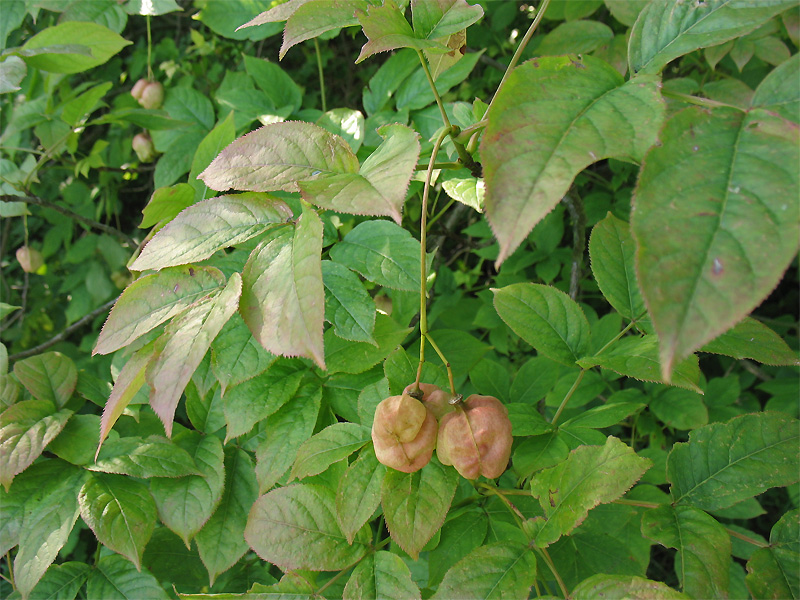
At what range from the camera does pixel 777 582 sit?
0.78 m

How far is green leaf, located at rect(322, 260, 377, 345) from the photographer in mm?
865

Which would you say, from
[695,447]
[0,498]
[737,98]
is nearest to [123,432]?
[0,498]

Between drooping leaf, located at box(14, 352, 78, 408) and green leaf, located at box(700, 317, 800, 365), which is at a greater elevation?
green leaf, located at box(700, 317, 800, 365)

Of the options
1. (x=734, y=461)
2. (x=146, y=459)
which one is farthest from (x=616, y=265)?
(x=146, y=459)

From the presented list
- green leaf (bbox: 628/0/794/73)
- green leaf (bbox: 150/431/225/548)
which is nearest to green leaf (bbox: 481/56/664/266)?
green leaf (bbox: 628/0/794/73)

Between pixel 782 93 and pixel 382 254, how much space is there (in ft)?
1.98

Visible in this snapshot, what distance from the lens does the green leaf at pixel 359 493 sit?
2.70ft

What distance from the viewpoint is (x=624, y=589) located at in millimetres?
694

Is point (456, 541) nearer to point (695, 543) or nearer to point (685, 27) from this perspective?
point (695, 543)

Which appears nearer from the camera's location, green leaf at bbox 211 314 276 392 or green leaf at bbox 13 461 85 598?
green leaf at bbox 211 314 276 392

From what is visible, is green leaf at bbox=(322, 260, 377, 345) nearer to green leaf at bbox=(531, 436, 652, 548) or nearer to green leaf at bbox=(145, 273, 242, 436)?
green leaf at bbox=(145, 273, 242, 436)

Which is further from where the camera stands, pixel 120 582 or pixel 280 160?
pixel 120 582

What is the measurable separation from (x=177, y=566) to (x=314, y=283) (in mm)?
886

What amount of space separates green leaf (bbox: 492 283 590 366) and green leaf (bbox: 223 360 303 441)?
0.40 m
